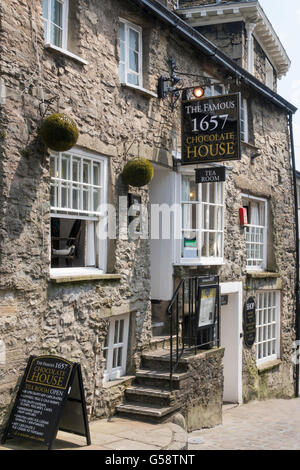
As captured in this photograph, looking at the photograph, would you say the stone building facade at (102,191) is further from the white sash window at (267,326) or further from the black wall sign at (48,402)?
the white sash window at (267,326)

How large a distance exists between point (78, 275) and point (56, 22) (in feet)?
11.5

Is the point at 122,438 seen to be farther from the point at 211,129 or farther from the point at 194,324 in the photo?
the point at 211,129

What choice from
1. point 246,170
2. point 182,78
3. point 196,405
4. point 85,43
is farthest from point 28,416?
point 246,170

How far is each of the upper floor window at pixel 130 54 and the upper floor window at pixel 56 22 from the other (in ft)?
4.59

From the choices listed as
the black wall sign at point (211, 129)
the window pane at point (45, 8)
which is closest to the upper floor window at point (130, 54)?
the black wall sign at point (211, 129)

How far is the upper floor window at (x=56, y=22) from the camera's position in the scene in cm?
754

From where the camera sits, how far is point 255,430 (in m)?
10.1

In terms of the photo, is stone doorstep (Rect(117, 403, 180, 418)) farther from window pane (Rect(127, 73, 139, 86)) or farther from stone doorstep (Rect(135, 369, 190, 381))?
window pane (Rect(127, 73, 139, 86))

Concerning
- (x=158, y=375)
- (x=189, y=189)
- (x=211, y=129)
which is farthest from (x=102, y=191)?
(x=158, y=375)

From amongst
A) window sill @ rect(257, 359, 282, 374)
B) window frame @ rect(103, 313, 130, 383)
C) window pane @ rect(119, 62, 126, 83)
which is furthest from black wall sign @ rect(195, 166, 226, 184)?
window sill @ rect(257, 359, 282, 374)

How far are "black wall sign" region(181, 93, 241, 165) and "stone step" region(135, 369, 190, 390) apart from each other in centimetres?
357

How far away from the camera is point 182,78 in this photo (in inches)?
416

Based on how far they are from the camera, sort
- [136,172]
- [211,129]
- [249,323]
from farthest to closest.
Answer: [249,323], [211,129], [136,172]

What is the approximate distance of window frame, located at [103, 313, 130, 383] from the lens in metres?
8.52
